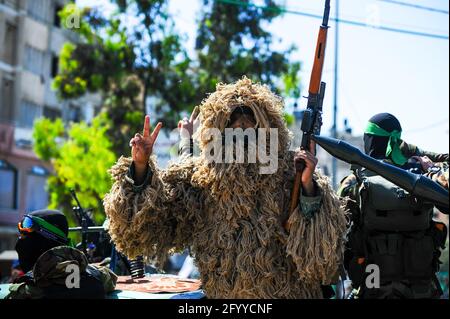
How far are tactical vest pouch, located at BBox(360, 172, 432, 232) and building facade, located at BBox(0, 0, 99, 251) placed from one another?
23.0 m

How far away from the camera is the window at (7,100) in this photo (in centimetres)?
2661

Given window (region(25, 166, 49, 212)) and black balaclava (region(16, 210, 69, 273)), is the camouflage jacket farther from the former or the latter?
window (region(25, 166, 49, 212))

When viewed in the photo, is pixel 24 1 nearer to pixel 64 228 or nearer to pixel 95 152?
pixel 95 152

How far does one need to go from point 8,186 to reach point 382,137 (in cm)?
2368

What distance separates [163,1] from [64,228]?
12573 millimetres

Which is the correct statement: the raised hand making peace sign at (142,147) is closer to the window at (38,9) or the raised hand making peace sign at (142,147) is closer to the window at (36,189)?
the window at (36,189)

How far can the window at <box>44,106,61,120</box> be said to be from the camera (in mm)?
28906

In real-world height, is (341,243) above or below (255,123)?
below

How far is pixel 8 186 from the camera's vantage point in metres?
26.2

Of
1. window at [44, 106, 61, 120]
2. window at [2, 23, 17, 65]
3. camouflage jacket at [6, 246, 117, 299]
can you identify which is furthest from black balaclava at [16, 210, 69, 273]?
window at [44, 106, 61, 120]
